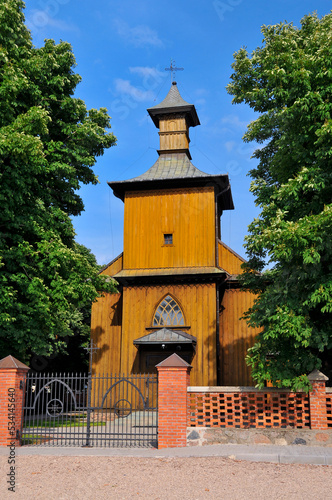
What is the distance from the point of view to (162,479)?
8594 millimetres

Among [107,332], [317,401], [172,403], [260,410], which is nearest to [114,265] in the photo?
[107,332]

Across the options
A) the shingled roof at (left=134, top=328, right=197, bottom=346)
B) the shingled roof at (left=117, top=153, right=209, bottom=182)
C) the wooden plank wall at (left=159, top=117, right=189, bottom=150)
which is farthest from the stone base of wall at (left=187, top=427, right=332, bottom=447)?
the wooden plank wall at (left=159, top=117, right=189, bottom=150)

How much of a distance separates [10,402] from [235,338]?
1213 cm

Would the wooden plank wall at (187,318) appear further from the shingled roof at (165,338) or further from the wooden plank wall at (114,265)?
the wooden plank wall at (114,265)

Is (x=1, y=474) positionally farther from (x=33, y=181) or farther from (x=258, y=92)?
(x=258, y=92)

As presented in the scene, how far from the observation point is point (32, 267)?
54.4 feet

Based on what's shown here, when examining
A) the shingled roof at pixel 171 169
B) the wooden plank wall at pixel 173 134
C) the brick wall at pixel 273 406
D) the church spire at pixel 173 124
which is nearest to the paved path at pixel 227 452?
the brick wall at pixel 273 406

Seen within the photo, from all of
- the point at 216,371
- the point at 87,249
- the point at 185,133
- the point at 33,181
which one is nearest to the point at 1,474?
the point at 33,181

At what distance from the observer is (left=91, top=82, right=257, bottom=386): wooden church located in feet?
68.9

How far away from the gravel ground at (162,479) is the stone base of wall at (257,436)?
148cm

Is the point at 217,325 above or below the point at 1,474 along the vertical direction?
above

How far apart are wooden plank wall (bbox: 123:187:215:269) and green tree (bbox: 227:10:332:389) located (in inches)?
273

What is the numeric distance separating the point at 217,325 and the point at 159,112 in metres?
11.3

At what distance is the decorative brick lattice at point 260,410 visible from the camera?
11.8 meters
